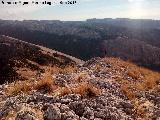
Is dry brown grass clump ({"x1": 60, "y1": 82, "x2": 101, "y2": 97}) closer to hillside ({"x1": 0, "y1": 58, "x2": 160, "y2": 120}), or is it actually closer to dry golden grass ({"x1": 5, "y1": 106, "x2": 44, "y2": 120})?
hillside ({"x1": 0, "y1": 58, "x2": 160, "y2": 120})

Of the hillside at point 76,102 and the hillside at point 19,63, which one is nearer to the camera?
the hillside at point 76,102

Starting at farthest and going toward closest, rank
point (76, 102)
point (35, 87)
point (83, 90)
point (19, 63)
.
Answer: point (19, 63) → point (35, 87) → point (83, 90) → point (76, 102)

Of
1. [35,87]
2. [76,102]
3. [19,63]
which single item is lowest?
[19,63]

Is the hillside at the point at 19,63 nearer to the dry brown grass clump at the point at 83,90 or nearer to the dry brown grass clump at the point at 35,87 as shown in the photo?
the dry brown grass clump at the point at 35,87

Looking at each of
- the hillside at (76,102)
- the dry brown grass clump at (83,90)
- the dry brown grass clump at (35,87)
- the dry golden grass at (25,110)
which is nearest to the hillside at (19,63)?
the dry brown grass clump at (35,87)

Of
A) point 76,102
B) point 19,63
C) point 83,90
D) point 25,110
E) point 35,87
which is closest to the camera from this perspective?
point 25,110

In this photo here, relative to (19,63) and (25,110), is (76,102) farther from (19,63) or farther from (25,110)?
(19,63)

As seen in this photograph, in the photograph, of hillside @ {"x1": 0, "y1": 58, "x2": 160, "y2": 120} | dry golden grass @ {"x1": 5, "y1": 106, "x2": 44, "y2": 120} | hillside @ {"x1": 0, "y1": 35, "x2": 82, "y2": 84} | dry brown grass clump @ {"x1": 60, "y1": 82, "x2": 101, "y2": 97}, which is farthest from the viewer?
hillside @ {"x1": 0, "y1": 35, "x2": 82, "y2": 84}

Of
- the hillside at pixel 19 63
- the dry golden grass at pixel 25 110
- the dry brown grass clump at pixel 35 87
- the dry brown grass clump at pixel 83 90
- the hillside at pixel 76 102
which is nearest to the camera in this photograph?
the dry golden grass at pixel 25 110

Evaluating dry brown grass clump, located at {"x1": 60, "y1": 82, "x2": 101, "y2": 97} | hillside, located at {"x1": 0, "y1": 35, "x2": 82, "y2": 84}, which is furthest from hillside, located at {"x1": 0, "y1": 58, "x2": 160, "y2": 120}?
hillside, located at {"x1": 0, "y1": 35, "x2": 82, "y2": 84}

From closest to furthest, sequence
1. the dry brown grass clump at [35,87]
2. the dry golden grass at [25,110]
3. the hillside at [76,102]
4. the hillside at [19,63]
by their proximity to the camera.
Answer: the dry golden grass at [25,110]
the hillside at [76,102]
the dry brown grass clump at [35,87]
the hillside at [19,63]

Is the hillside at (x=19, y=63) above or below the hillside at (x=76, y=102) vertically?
below

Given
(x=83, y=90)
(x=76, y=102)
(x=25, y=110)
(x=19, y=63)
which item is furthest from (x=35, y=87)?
(x=19, y=63)

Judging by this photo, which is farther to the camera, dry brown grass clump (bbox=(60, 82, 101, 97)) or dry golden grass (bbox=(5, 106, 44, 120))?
dry brown grass clump (bbox=(60, 82, 101, 97))
